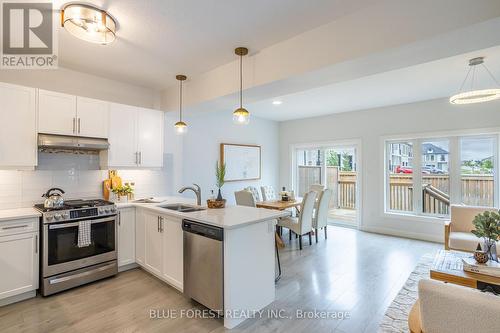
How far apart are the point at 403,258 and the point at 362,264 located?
2.56ft

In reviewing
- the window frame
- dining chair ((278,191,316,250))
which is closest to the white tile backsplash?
dining chair ((278,191,316,250))

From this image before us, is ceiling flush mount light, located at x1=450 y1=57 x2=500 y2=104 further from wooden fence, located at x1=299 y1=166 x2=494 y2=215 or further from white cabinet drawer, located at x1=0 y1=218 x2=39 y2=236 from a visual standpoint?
white cabinet drawer, located at x1=0 y1=218 x2=39 y2=236

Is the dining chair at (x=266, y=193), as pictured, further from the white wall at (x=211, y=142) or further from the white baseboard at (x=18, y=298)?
the white baseboard at (x=18, y=298)

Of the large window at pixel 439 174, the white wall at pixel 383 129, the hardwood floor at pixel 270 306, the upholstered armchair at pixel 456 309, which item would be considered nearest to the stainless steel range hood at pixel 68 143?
the hardwood floor at pixel 270 306

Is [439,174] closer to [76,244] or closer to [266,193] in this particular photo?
[266,193]

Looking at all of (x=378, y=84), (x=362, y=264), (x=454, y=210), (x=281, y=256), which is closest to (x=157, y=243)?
(x=281, y=256)

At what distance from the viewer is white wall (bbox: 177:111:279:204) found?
477cm

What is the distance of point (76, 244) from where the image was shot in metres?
2.84

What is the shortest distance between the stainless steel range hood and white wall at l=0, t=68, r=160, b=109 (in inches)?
29.3

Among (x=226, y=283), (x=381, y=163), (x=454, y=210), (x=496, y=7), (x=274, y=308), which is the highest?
(x=496, y=7)

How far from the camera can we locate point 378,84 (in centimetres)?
390

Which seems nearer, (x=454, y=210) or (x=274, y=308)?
(x=274, y=308)

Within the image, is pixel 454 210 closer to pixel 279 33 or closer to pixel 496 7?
pixel 496 7

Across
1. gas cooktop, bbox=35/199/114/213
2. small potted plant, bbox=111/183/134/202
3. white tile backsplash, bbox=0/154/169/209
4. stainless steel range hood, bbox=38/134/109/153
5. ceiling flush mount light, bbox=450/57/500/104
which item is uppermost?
ceiling flush mount light, bbox=450/57/500/104
